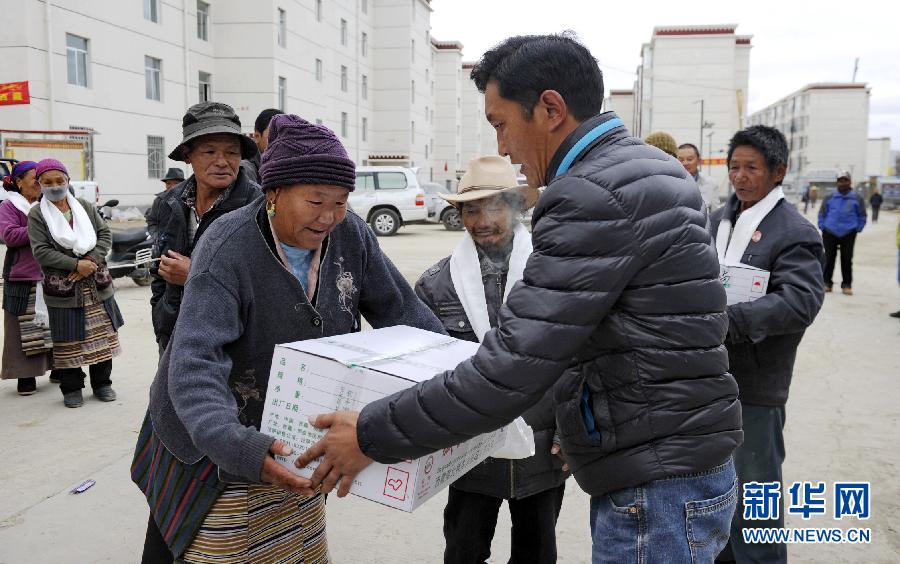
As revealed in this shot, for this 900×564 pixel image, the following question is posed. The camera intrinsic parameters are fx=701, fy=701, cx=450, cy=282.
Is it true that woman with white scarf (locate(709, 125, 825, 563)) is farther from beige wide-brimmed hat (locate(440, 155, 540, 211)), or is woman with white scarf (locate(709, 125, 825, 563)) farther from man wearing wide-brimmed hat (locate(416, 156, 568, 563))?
beige wide-brimmed hat (locate(440, 155, 540, 211))

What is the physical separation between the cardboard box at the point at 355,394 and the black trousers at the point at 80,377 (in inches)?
170

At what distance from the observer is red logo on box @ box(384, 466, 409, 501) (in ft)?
5.10

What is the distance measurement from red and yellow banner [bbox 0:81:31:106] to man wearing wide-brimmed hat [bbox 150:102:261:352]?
15.8 m

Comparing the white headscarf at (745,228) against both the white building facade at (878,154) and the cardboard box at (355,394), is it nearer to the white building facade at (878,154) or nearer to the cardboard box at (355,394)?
the cardboard box at (355,394)

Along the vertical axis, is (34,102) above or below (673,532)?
above

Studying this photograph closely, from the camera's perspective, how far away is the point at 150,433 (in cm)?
203

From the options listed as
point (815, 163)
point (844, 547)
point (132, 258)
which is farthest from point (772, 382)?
point (815, 163)

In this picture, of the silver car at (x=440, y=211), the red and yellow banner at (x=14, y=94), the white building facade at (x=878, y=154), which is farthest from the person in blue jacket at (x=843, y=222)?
the white building facade at (x=878, y=154)

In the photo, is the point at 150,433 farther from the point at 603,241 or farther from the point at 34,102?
the point at 34,102

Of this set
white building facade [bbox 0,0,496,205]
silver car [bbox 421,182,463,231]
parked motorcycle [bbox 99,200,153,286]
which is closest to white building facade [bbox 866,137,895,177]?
white building facade [bbox 0,0,496,205]

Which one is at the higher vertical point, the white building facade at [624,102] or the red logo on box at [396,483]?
the white building facade at [624,102]

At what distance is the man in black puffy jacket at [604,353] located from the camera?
1.39 metres

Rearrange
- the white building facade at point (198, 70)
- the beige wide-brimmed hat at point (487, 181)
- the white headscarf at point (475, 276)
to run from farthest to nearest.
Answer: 1. the white building facade at point (198, 70)
2. the beige wide-brimmed hat at point (487, 181)
3. the white headscarf at point (475, 276)

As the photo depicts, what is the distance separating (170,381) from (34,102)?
1844cm
